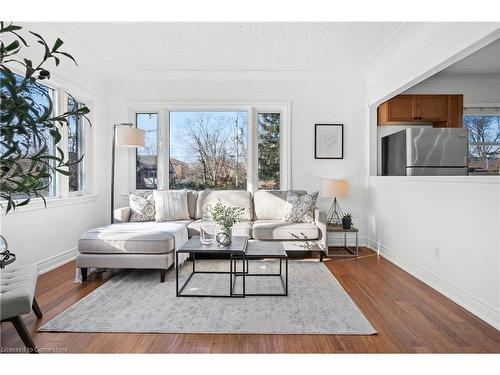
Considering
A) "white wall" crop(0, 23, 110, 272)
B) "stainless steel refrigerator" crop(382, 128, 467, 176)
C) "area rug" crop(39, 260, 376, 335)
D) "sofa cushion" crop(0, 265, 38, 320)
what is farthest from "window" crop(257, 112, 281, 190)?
"sofa cushion" crop(0, 265, 38, 320)

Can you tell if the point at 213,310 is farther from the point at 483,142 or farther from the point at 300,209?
the point at 483,142

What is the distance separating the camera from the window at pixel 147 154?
17.1 ft

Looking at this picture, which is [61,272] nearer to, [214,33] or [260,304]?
[260,304]

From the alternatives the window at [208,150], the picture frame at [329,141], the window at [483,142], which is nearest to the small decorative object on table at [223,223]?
the window at [208,150]

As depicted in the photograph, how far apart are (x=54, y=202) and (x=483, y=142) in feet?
20.2

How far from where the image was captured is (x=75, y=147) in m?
4.45

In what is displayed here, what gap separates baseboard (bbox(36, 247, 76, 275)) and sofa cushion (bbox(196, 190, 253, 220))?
5.67 ft

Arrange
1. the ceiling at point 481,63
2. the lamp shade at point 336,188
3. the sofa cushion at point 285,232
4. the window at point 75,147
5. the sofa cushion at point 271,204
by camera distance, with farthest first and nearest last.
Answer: the sofa cushion at point 271,204
the lamp shade at point 336,188
the window at point 75,147
the sofa cushion at point 285,232
the ceiling at point 481,63

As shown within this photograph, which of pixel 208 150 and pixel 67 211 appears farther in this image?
pixel 208 150

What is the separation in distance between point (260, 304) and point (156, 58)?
11.1 ft

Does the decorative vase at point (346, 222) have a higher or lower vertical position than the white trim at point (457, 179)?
lower

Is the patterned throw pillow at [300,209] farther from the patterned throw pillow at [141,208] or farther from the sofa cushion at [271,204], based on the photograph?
the patterned throw pillow at [141,208]

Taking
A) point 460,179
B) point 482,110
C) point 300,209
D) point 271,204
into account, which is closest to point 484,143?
point 482,110

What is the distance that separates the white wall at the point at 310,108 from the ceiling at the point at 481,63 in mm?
1308
